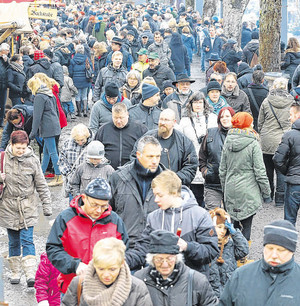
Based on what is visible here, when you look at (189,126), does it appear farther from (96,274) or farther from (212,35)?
(212,35)

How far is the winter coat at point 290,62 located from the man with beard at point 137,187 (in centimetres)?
934

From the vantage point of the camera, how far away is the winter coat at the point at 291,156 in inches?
320

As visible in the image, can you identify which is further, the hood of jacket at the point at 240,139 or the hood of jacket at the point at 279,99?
the hood of jacket at the point at 279,99

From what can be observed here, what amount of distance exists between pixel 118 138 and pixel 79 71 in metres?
7.97

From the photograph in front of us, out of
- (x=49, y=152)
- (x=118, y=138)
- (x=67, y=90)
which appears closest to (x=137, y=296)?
(x=118, y=138)

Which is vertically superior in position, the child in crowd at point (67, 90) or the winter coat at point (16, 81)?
the winter coat at point (16, 81)

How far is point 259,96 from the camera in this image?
1136cm

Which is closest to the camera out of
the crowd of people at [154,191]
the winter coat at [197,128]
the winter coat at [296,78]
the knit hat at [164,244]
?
the crowd of people at [154,191]

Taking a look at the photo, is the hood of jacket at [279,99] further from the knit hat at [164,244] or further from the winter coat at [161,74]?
the knit hat at [164,244]

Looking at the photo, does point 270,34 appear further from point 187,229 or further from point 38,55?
point 187,229

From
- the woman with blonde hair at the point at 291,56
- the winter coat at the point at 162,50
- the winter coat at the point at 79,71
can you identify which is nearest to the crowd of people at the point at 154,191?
the winter coat at the point at 79,71

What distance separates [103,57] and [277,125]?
7.58 m

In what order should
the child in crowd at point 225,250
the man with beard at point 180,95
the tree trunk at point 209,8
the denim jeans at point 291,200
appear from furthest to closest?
1. the tree trunk at point 209,8
2. the man with beard at point 180,95
3. the denim jeans at point 291,200
4. the child in crowd at point 225,250

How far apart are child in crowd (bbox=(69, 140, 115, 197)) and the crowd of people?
0.01 m
